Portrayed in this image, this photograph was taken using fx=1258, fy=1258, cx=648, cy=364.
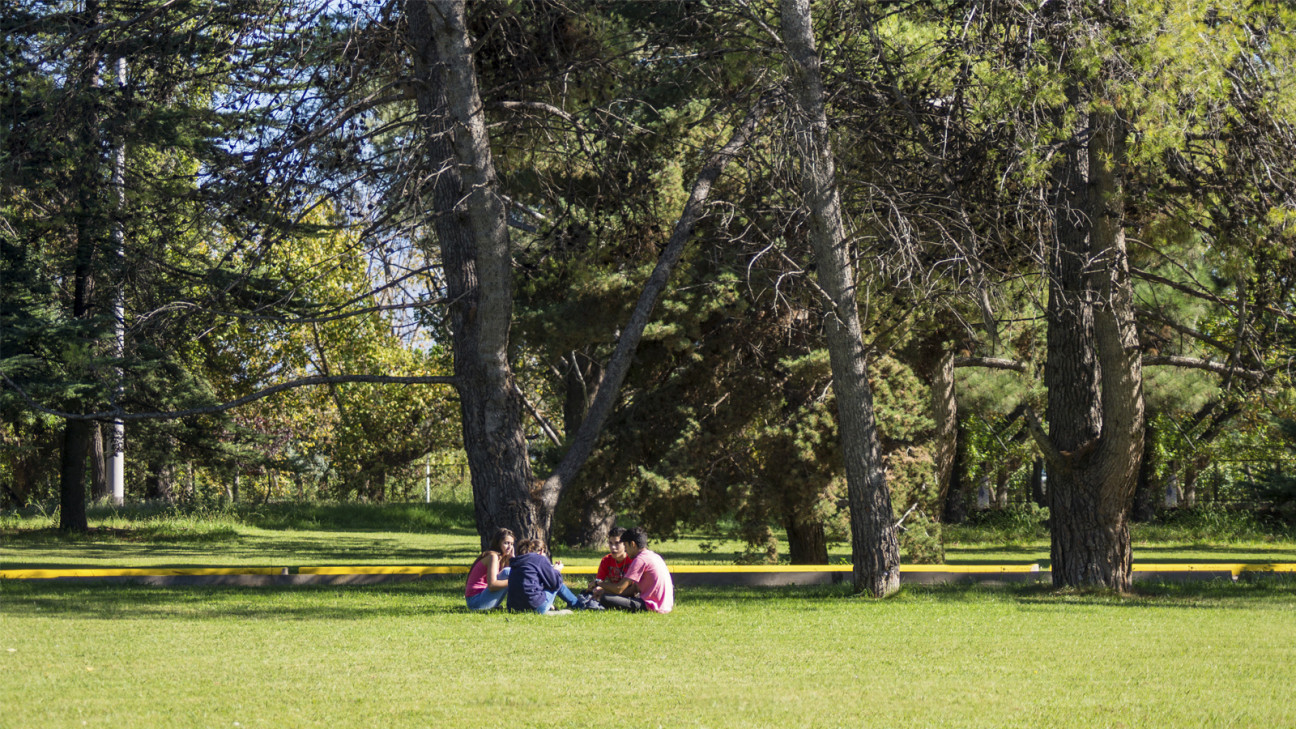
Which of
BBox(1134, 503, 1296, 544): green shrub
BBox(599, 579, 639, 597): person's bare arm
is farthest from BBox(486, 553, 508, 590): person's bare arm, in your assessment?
BBox(1134, 503, 1296, 544): green shrub

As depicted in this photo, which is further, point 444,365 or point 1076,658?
point 444,365

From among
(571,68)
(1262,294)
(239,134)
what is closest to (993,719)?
(1262,294)

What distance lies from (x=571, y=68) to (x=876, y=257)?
4.43 metres

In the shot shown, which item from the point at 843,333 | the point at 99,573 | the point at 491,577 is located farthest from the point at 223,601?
the point at 843,333

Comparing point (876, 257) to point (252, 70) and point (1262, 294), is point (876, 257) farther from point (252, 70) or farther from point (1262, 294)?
point (252, 70)

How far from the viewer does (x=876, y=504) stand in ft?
44.3

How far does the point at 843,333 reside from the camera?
13.3m

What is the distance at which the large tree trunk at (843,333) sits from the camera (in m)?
13.0

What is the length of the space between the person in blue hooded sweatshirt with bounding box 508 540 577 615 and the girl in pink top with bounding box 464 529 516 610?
0.68 feet

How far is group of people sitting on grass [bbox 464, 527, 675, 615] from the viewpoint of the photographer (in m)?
11.7

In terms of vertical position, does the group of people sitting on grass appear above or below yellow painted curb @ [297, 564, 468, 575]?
above

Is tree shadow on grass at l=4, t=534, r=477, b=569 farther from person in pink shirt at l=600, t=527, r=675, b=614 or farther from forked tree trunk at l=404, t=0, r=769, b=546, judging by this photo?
person in pink shirt at l=600, t=527, r=675, b=614

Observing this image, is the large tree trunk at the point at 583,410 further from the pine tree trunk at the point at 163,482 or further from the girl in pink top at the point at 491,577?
the pine tree trunk at the point at 163,482

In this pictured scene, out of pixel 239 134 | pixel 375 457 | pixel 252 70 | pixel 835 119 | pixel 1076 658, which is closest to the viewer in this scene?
pixel 1076 658
